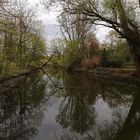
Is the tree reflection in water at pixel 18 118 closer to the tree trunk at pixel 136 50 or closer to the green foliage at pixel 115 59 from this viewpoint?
the tree trunk at pixel 136 50

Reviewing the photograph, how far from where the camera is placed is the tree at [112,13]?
2470 cm

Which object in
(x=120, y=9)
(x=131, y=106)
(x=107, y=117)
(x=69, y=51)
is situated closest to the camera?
(x=107, y=117)

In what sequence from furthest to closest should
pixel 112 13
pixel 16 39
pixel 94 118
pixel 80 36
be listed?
pixel 80 36 → pixel 16 39 → pixel 112 13 → pixel 94 118

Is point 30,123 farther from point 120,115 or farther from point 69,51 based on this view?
point 69,51

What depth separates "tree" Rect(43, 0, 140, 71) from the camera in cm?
2470

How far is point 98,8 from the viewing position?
2531 centimetres

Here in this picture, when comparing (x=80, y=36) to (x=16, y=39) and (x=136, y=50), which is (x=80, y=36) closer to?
(x=16, y=39)

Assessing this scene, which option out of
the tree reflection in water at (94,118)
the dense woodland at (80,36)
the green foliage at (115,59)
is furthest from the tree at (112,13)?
the green foliage at (115,59)

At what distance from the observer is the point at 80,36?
193 feet

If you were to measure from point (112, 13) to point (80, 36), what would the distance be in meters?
33.5

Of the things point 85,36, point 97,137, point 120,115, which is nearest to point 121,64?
point 85,36

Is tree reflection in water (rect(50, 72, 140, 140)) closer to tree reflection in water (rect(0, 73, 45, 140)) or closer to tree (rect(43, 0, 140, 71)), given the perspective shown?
tree reflection in water (rect(0, 73, 45, 140))

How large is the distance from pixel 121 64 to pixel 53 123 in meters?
38.5

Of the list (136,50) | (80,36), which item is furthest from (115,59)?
(136,50)
